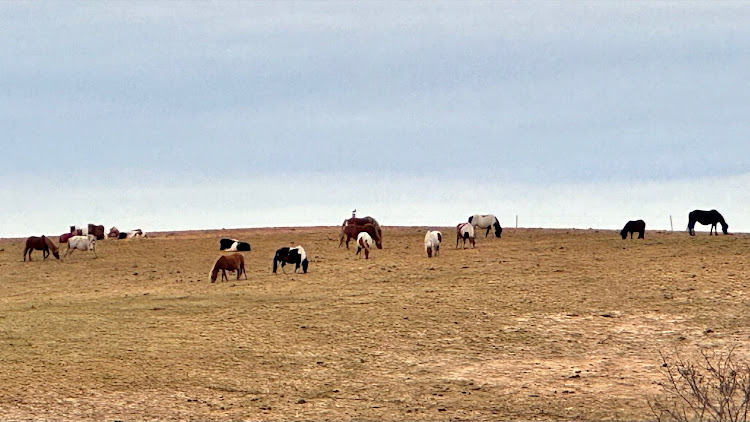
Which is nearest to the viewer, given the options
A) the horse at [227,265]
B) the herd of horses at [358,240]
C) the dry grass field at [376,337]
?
the dry grass field at [376,337]

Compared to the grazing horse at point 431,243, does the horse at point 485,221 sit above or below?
above

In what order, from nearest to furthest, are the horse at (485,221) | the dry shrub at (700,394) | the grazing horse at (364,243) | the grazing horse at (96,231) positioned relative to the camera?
1. the dry shrub at (700,394)
2. the grazing horse at (364,243)
3. the horse at (485,221)
4. the grazing horse at (96,231)

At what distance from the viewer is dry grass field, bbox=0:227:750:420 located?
645 inches

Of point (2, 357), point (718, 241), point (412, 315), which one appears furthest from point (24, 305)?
point (718, 241)

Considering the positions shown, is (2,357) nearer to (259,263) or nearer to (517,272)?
(517,272)

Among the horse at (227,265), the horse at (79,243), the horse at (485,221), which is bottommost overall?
the horse at (227,265)

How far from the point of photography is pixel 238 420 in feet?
50.3

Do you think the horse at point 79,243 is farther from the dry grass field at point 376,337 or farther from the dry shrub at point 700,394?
the dry shrub at point 700,394

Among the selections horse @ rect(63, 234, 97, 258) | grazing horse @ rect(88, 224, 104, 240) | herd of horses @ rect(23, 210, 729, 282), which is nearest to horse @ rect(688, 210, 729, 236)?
herd of horses @ rect(23, 210, 729, 282)

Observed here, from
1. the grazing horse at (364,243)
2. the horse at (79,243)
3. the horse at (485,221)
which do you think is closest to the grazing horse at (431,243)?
the grazing horse at (364,243)

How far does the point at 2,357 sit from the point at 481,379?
9798 millimetres

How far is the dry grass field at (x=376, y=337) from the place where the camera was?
1638 cm

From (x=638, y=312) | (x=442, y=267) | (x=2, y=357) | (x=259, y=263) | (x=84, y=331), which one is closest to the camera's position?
(x=2, y=357)

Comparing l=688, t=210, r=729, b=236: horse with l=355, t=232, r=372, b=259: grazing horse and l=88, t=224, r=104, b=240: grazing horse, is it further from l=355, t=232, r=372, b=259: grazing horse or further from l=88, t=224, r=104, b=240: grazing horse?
l=88, t=224, r=104, b=240: grazing horse
